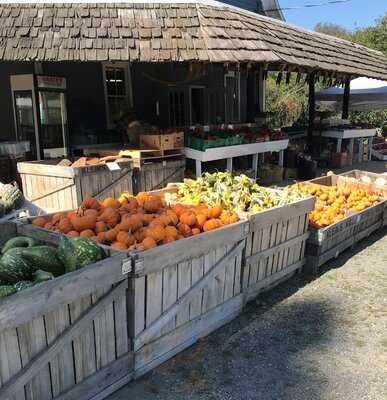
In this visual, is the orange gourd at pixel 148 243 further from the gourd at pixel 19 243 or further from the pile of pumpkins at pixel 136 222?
the gourd at pixel 19 243

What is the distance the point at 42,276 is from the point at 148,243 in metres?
0.93

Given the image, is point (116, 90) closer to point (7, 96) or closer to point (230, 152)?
point (7, 96)

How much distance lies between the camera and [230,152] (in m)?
9.80

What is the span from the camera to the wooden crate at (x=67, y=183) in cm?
693

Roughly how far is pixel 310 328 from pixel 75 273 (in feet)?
8.36

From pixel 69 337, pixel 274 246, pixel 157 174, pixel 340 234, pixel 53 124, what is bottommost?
pixel 340 234

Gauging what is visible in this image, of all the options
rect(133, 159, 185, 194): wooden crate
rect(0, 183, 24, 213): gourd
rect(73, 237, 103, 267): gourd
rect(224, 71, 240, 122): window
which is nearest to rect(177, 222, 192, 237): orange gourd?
rect(73, 237, 103, 267): gourd

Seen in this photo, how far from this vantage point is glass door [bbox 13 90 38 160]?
10.3 meters

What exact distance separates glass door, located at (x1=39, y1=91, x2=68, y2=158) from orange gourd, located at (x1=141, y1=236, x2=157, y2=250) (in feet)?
23.8

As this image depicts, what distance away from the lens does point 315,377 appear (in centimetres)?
360

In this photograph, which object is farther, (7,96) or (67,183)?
(7,96)

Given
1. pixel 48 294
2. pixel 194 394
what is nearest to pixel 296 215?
pixel 194 394

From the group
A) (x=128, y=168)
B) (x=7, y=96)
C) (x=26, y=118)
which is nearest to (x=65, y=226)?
(x=128, y=168)

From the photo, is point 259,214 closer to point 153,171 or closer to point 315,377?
point 315,377
